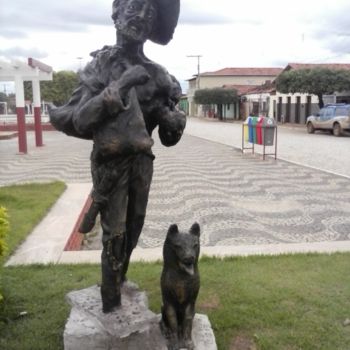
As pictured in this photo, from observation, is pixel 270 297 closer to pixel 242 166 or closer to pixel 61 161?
pixel 242 166

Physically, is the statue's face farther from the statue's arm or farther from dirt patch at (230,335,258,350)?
dirt patch at (230,335,258,350)

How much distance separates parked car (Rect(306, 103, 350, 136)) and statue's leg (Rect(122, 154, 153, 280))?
2205cm

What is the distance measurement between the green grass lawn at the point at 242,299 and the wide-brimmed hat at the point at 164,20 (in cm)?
214

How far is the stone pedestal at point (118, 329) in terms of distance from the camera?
281 cm

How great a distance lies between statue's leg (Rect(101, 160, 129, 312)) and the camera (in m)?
2.70

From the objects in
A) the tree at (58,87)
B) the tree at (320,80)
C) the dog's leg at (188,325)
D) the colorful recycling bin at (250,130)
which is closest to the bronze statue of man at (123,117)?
the dog's leg at (188,325)

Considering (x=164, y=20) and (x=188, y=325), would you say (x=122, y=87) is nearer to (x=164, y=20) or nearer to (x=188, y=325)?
(x=164, y=20)

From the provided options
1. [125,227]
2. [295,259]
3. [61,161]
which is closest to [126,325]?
[125,227]

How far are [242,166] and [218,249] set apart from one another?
25.2ft

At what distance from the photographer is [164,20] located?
2.72m

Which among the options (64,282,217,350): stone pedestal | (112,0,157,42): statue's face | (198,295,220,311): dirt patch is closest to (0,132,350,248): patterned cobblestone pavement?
(198,295,220,311): dirt patch

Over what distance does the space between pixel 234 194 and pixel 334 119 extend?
1636 cm

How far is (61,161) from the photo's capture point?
14414 millimetres

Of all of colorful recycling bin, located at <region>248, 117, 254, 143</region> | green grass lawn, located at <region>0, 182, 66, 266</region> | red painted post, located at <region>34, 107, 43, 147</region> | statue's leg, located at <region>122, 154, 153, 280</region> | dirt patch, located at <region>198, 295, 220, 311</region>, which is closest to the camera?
statue's leg, located at <region>122, 154, 153, 280</region>
